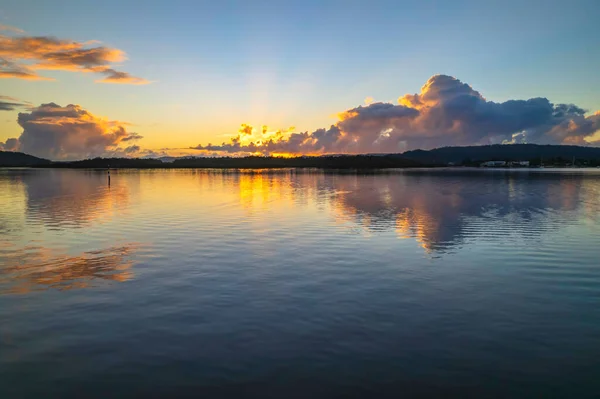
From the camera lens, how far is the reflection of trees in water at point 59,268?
56.2 feet

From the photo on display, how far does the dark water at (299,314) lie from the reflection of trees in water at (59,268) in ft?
0.35

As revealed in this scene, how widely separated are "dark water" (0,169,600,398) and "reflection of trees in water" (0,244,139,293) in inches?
4.2

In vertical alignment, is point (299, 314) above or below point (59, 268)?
below

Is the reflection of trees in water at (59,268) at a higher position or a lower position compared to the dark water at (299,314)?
higher

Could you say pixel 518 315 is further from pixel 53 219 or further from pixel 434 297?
pixel 53 219

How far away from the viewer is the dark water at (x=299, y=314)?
375 inches

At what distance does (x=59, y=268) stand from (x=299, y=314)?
1285 cm

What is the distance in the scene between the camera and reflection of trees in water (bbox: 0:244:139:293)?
1712cm

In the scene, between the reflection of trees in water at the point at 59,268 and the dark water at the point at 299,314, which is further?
the reflection of trees in water at the point at 59,268

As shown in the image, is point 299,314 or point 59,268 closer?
point 299,314

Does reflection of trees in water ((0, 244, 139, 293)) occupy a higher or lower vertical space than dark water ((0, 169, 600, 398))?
higher

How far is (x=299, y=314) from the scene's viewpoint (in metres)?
13.5

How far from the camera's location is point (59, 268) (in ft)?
64.7

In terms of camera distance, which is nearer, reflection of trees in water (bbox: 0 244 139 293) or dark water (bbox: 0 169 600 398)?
dark water (bbox: 0 169 600 398)
